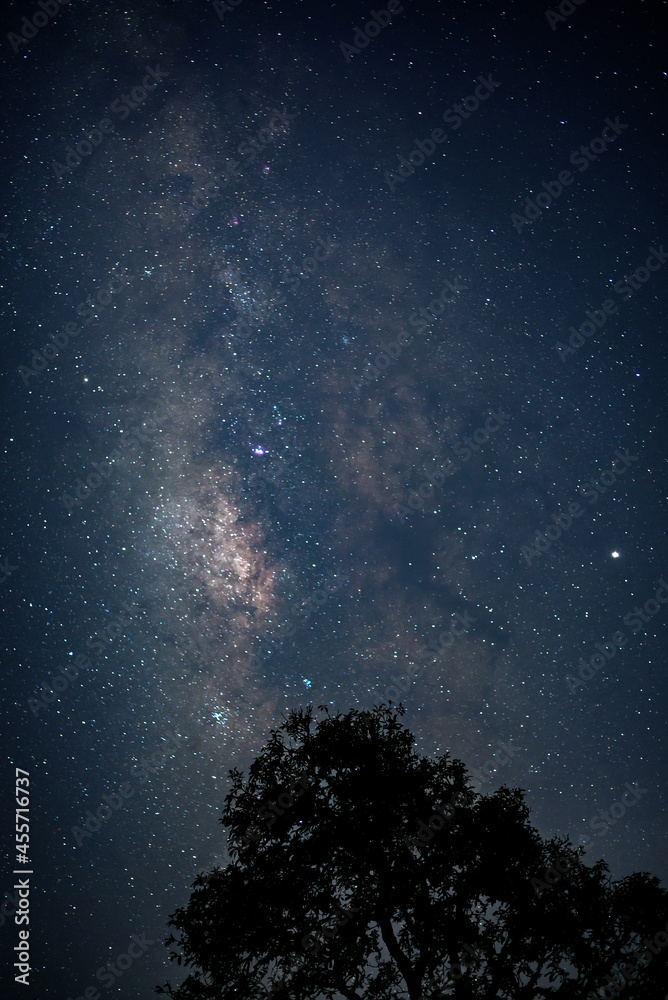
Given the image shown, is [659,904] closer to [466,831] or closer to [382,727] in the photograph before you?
[466,831]

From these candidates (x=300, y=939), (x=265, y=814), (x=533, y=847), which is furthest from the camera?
(x=533, y=847)

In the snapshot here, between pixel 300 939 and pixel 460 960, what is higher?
pixel 300 939

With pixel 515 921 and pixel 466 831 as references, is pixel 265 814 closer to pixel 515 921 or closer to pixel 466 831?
pixel 466 831

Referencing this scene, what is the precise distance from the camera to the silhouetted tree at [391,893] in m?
8.35

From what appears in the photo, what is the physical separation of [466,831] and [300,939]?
3584 millimetres

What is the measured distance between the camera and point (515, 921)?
30.3 feet

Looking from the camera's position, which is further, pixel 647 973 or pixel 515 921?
pixel 515 921

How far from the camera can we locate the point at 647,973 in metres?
8.48

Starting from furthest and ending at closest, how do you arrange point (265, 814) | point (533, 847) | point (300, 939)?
1. point (533, 847)
2. point (265, 814)
3. point (300, 939)

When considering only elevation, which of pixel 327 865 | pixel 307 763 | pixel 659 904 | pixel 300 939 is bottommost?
pixel 659 904

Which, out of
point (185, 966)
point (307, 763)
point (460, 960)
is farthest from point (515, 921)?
point (185, 966)

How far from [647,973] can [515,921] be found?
7.20ft

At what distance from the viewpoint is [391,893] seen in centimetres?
884

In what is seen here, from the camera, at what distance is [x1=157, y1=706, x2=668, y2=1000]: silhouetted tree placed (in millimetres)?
8352
